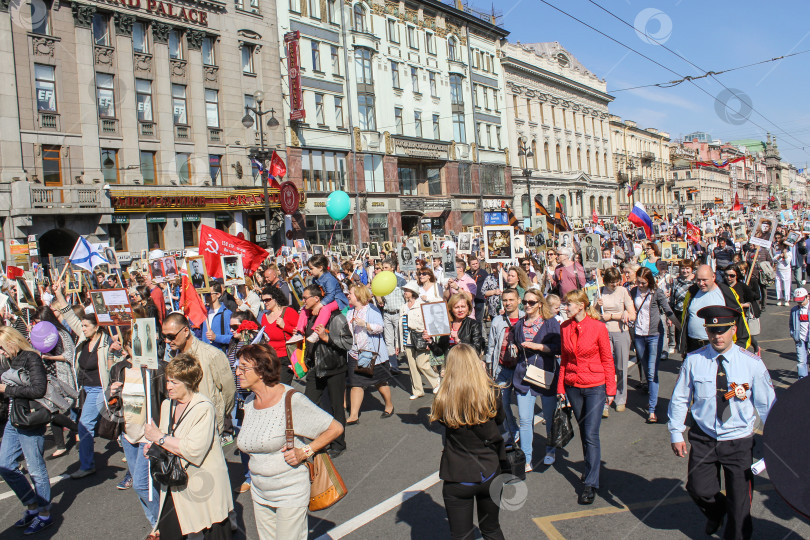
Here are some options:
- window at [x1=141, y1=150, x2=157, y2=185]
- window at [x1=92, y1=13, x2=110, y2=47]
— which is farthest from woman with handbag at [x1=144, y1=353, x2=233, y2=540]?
window at [x1=92, y1=13, x2=110, y2=47]

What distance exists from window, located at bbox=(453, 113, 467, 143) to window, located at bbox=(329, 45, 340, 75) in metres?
12.2

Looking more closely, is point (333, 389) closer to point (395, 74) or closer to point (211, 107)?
point (211, 107)

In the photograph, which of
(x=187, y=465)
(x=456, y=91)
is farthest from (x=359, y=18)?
(x=187, y=465)

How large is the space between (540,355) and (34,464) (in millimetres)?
4734

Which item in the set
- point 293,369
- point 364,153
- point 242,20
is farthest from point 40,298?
point 364,153

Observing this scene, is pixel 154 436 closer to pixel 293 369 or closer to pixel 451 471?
pixel 451 471

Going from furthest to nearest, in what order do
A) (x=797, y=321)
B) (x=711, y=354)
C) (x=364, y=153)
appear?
(x=364, y=153)
(x=797, y=321)
(x=711, y=354)

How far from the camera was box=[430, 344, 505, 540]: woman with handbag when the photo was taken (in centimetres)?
368

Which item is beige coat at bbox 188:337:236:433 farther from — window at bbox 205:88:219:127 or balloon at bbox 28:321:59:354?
window at bbox 205:88:219:127

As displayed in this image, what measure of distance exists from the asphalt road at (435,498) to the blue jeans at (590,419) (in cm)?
27

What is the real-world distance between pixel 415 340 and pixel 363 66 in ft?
102

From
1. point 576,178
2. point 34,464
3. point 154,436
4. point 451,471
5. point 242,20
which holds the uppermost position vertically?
point 242,20

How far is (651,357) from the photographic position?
26.1 ft

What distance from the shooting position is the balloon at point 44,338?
6.89 m
